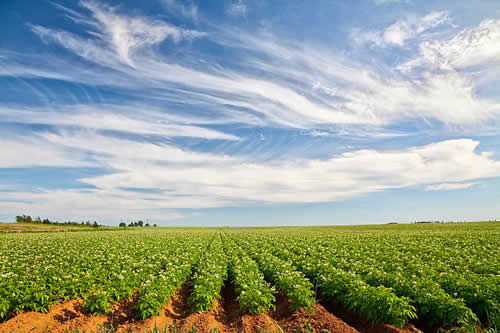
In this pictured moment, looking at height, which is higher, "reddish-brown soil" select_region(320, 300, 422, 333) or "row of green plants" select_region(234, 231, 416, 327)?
"row of green plants" select_region(234, 231, 416, 327)

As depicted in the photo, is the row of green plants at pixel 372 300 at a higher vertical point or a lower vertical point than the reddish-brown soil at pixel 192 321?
higher

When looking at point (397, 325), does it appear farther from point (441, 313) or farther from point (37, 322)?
point (37, 322)

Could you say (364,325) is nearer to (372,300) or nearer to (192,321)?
(372,300)

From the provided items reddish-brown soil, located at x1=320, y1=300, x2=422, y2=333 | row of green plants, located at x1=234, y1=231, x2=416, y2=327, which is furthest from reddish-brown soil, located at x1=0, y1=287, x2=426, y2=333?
row of green plants, located at x1=234, y1=231, x2=416, y2=327

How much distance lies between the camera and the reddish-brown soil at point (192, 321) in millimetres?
7645

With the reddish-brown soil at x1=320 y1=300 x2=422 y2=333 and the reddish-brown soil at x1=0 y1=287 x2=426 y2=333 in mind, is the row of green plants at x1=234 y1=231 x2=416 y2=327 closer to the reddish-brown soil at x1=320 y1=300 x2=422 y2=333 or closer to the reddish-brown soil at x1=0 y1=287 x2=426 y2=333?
the reddish-brown soil at x1=320 y1=300 x2=422 y2=333

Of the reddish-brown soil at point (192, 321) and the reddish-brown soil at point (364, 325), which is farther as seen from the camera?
the reddish-brown soil at point (192, 321)

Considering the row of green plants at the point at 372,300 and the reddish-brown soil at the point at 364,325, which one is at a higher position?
the row of green plants at the point at 372,300

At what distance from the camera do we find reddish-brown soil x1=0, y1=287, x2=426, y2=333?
7645 mm

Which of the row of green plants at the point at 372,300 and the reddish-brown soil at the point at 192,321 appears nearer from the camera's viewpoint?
the row of green plants at the point at 372,300

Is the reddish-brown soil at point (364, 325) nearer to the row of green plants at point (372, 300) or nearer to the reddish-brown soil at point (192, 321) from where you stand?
the reddish-brown soil at point (192, 321)

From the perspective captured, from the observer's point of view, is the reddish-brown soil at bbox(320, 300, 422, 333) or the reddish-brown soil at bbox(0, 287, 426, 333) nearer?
the reddish-brown soil at bbox(320, 300, 422, 333)

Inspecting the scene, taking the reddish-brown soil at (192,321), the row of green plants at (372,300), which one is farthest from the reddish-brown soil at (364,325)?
the row of green plants at (372,300)

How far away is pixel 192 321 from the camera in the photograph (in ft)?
27.0
